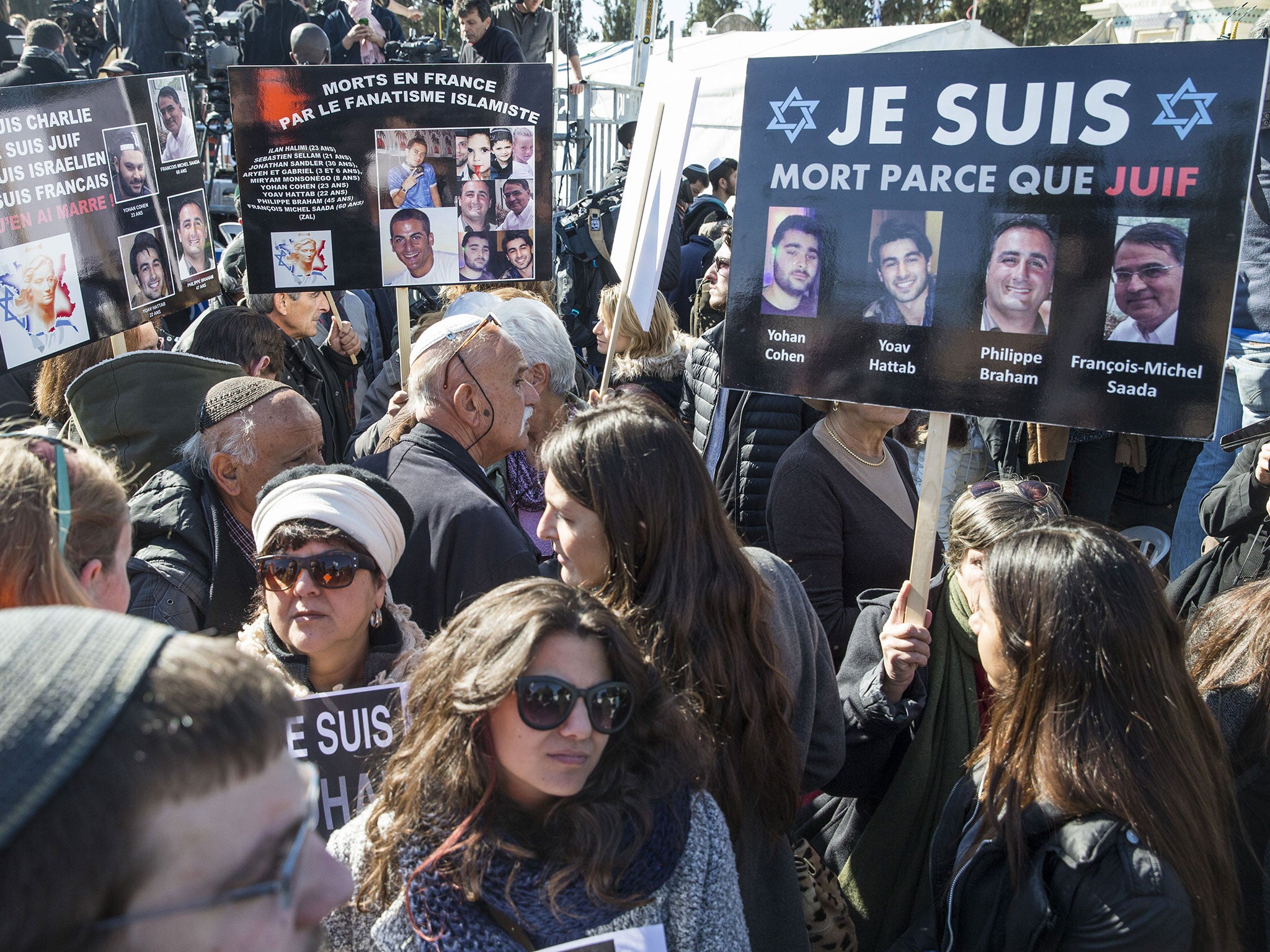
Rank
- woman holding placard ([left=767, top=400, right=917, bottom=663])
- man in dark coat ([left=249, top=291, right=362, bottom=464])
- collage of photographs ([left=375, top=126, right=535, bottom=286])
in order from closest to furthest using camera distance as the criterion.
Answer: woman holding placard ([left=767, top=400, right=917, bottom=663]) < collage of photographs ([left=375, top=126, right=535, bottom=286]) < man in dark coat ([left=249, top=291, right=362, bottom=464])

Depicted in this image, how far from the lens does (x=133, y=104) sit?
365 centimetres

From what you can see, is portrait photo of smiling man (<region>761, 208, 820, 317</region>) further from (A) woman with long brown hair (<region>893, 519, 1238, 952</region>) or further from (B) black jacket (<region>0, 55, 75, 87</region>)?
(B) black jacket (<region>0, 55, 75, 87</region>)

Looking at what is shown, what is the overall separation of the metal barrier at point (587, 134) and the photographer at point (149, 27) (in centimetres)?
353

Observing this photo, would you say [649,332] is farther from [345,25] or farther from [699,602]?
[345,25]

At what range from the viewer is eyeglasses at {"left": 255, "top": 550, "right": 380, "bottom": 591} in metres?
2.17

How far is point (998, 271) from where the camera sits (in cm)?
229

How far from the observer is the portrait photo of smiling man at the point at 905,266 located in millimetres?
2352

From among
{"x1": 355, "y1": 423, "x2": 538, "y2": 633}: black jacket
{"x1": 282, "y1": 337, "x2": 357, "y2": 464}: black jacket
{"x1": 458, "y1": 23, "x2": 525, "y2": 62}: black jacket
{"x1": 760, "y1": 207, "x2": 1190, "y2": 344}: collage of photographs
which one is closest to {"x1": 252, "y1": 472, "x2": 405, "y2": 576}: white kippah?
{"x1": 355, "y1": 423, "x2": 538, "y2": 633}: black jacket

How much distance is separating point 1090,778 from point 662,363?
3.50 m

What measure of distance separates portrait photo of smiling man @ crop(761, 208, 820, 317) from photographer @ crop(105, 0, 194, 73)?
8.49 metres

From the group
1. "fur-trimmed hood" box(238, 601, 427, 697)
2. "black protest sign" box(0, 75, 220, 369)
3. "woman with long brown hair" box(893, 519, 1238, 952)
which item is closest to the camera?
"woman with long brown hair" box(893, 519, 1238, 952)

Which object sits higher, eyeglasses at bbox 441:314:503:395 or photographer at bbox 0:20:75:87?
photographer at bbox 0:20:75:87

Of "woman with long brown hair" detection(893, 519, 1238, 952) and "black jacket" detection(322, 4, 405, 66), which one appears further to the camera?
"black jacket" detection(322, 4, 405, 66)

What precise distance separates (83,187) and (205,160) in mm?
5759
